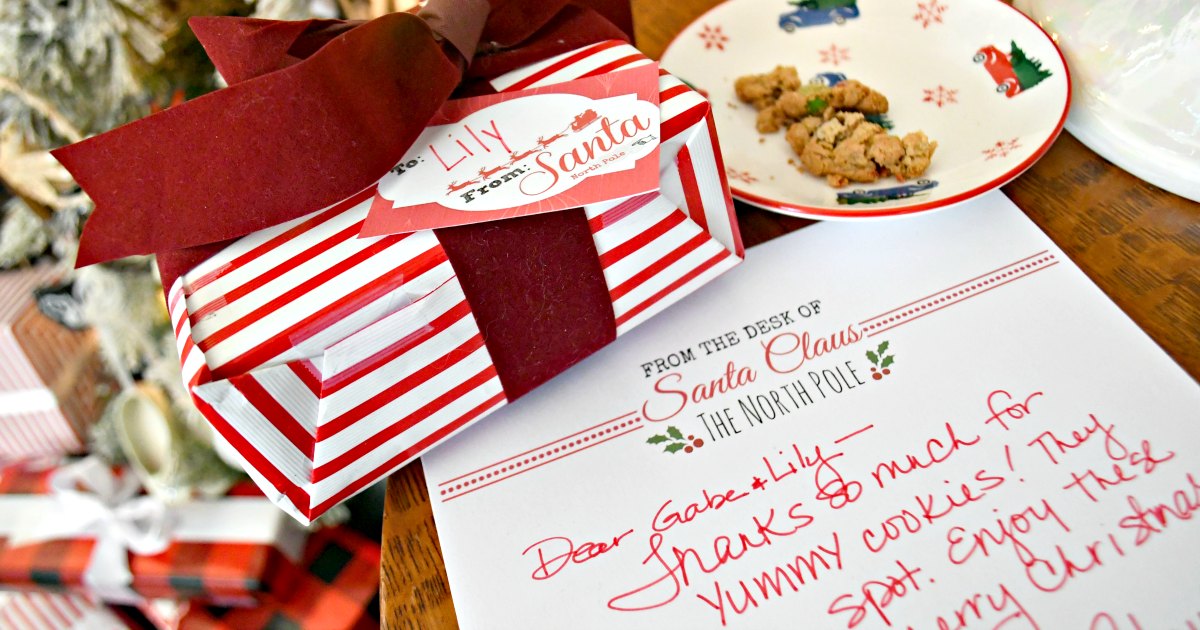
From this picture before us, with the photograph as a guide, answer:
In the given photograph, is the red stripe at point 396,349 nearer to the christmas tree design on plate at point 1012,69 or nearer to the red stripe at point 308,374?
the red stripe at point 308,374

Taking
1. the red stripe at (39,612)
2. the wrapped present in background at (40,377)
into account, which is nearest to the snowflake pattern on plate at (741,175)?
the wrapped present in background at (40,377)

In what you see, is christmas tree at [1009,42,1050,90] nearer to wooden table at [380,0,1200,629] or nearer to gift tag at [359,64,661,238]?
wooden table at [380,0,1200,629]

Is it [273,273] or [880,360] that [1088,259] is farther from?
[273,273]

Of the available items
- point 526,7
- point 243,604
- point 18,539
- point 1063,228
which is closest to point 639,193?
point 526,7

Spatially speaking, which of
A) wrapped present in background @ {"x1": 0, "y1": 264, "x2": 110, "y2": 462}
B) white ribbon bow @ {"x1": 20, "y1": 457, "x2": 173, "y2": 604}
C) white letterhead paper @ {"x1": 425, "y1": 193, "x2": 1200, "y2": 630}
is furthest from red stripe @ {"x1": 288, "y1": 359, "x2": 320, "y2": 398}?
wrapped present in background @ {"x1": 0, "y1": 264, "x2": 110, "y2": 462}

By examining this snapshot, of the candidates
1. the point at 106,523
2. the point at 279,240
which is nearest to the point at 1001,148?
the point at 279,240
